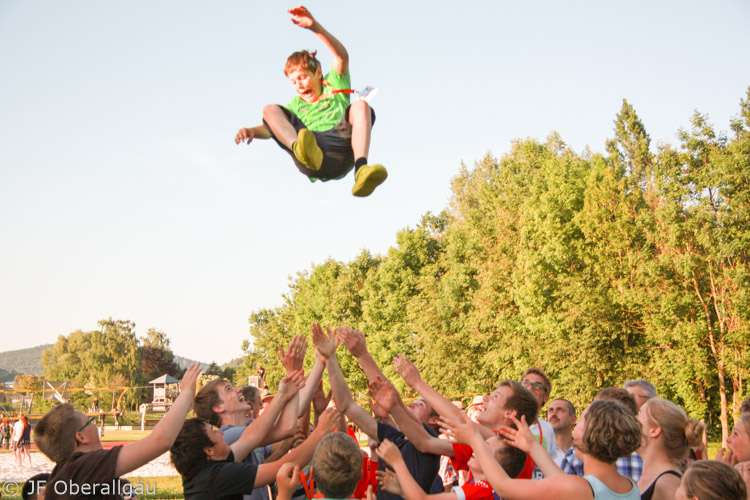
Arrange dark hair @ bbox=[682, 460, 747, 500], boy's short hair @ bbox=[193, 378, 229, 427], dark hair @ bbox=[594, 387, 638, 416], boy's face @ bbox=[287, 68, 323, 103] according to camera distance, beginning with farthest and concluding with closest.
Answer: boy's face @ bbox=[287, 68, 323, 103], dark hair @ bbox=[594, 387, 638, 416], boy's short hair @ bbox=[193, 378, 229, 427], dark hair @ bbox=[682, 460, 747, 500]

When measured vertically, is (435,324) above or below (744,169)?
below

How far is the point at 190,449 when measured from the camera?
13.6 feet

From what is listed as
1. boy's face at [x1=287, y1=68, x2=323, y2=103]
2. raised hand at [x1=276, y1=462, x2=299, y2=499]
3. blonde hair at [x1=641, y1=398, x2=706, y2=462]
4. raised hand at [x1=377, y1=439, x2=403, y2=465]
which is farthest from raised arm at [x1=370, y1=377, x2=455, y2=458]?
boy's face at [x1=287, y1=68, x2=323, y2=103]

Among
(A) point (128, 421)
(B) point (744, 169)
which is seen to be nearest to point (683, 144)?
(B) point (744, 169)

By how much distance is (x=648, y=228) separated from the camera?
28078 mm

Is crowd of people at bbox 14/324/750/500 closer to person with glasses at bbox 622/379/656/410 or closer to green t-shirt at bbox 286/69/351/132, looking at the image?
person with glasses at bbox 622/379/656/410

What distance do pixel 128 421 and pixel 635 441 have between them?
200ft

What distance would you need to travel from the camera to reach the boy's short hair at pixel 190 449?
4133 mm

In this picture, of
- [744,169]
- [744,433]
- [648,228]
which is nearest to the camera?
[744,433]

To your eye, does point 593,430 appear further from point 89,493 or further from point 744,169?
point 744,169

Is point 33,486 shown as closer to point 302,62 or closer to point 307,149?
point 307,149

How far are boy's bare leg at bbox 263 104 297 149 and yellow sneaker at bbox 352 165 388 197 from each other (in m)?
0.68

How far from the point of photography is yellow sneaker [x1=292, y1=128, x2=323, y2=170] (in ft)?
19.2

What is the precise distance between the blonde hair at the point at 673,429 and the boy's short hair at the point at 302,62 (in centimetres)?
389
